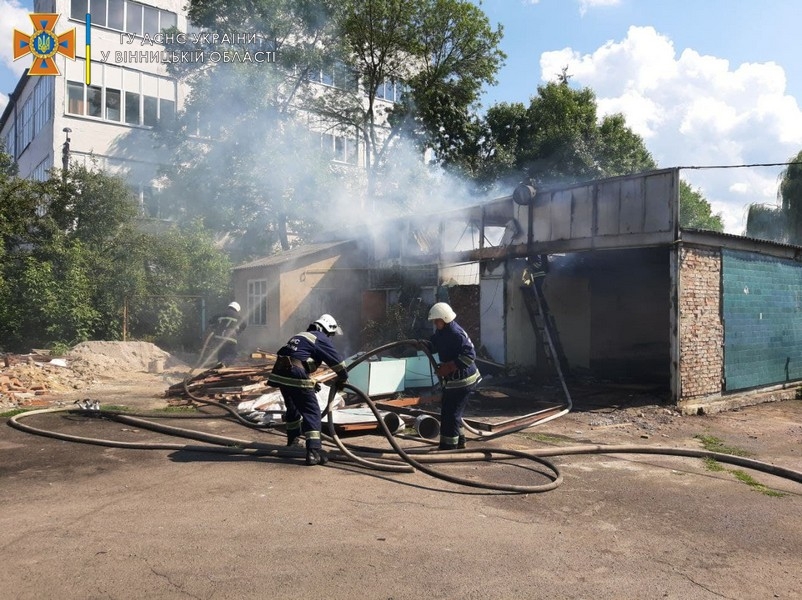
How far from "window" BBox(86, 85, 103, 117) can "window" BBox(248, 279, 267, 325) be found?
40.6 feet

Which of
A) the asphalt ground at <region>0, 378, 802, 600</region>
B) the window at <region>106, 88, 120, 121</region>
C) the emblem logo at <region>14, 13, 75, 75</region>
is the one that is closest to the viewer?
the asphalt ground at <region>0, 378, 802, 600</region>

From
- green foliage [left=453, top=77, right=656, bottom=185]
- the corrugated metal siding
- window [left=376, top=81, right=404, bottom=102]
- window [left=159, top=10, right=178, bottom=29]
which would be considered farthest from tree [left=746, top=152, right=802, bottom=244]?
window [left=159, top=10, right=178, bottom=29]

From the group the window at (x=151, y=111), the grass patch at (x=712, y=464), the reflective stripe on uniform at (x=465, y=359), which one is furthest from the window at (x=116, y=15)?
the grass patch at (x=712, y=464)

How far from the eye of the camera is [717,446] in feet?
27.6

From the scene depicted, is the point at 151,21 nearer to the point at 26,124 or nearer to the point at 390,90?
the point at 26,124

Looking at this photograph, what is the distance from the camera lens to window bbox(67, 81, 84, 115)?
25.0 metres

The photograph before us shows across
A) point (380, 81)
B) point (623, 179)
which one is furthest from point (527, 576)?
point (380, 81)

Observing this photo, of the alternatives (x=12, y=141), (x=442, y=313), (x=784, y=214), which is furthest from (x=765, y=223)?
(x=12, y=141)

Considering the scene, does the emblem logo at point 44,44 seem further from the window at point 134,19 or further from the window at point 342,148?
the window at point 342,148

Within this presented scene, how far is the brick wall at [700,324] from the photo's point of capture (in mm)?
11016

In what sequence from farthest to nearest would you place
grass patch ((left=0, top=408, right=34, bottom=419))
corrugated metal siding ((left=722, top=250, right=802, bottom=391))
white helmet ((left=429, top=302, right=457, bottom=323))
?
1. corrugated metal siding ((left=722, top=250, right=802, bottom=391))
2. grass patch ((left=0, top=408, right=34, bottom=419))
3. white helmet ((left=429, top=302, right=457, bottom=323))

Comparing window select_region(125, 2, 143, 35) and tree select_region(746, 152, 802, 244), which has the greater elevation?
window select_region(125, 2, 143, 35)

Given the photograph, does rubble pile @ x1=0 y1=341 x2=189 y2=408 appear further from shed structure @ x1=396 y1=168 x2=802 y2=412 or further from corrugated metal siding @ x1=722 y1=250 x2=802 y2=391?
corrugated metal siding @ x1=722 y1=250 x2=802 y2=391

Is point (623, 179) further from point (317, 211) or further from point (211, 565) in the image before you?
point (317, 211)
